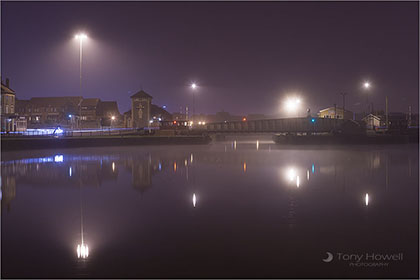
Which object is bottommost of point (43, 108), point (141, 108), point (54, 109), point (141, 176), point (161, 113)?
point (141, 176)

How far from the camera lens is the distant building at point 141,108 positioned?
332 ft

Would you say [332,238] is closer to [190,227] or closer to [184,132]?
[190,227]

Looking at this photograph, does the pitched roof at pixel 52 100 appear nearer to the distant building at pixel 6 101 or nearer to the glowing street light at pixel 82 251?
the distant building at pixel 6 101

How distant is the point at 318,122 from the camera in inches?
3137

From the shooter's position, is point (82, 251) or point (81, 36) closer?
point (82, 251)

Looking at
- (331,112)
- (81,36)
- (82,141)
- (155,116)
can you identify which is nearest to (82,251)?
(81,36)

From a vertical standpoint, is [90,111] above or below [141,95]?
below

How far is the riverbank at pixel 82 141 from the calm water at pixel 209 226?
2327cm

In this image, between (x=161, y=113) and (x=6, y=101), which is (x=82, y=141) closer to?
(x=6, y=101)

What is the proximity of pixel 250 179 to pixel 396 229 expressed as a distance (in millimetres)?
11256

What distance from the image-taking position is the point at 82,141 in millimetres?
48969

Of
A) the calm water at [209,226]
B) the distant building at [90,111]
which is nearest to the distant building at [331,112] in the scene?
the distant building at [90,111]

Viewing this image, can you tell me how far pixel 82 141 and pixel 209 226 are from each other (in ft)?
137

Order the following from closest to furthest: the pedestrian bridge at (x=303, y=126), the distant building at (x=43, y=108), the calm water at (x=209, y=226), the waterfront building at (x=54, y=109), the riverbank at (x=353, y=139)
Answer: the calm water at (x=209, y=226), the riverbank at (x=353, y=139), the pedestrian bridge at (x=303, y=126), the waterfront building at (x=54, y=109), the distant building at (x=43, y=108)
